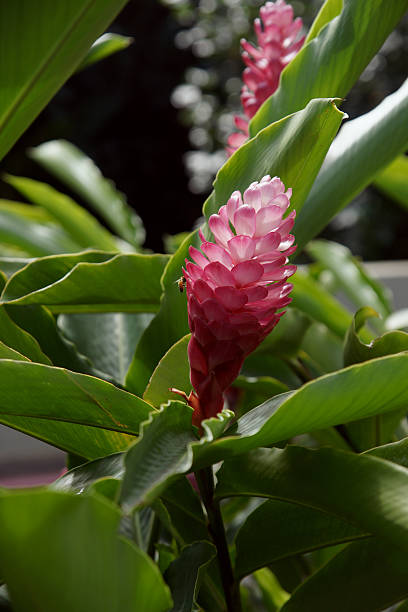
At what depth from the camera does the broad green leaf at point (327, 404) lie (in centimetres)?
28

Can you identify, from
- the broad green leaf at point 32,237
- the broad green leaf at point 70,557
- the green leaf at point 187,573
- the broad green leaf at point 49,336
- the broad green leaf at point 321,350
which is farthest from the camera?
the broad green leaf at point 32,237

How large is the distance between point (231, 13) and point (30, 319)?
3.39 m

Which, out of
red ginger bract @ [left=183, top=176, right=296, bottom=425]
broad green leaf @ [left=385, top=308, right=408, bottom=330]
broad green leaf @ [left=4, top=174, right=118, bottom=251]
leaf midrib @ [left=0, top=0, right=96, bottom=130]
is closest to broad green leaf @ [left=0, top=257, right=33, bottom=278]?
leaf midrib @ [left=0, top=0, right=96, bottom=130]

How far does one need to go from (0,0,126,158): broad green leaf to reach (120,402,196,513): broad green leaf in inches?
7.4

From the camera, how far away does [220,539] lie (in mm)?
364

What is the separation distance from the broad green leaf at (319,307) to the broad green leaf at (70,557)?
1.55 ft

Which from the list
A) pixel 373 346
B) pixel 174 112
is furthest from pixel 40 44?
pixel 174 112

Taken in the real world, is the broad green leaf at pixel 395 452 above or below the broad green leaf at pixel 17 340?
below

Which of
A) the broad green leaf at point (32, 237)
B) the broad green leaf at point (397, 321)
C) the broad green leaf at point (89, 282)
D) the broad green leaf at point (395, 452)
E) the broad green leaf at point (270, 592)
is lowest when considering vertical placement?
the broad green leaf at point (270, 592)

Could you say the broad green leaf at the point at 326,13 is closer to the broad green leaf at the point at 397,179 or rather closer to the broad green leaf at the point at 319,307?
the broad green leaf at the point at 319,307

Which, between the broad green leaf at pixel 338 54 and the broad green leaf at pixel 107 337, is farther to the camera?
the broad green leaf at pixel 107 337

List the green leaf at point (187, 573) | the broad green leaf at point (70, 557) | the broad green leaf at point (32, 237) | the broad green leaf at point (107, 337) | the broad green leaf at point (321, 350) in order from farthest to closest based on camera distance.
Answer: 1. the broad green leaf at point (32, 237)
2. the broad green leaf at point (321, 350)
3. the broad green leaf at point (107, 337)
4. the green leaf at point (187, 573)
5. the broad green leaf at point (70, 557)

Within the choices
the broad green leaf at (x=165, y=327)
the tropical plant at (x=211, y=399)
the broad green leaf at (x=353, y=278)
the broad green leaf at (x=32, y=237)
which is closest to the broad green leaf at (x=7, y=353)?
the tropical plant at (x=211, y=399)

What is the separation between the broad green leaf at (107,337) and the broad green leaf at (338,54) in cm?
21
